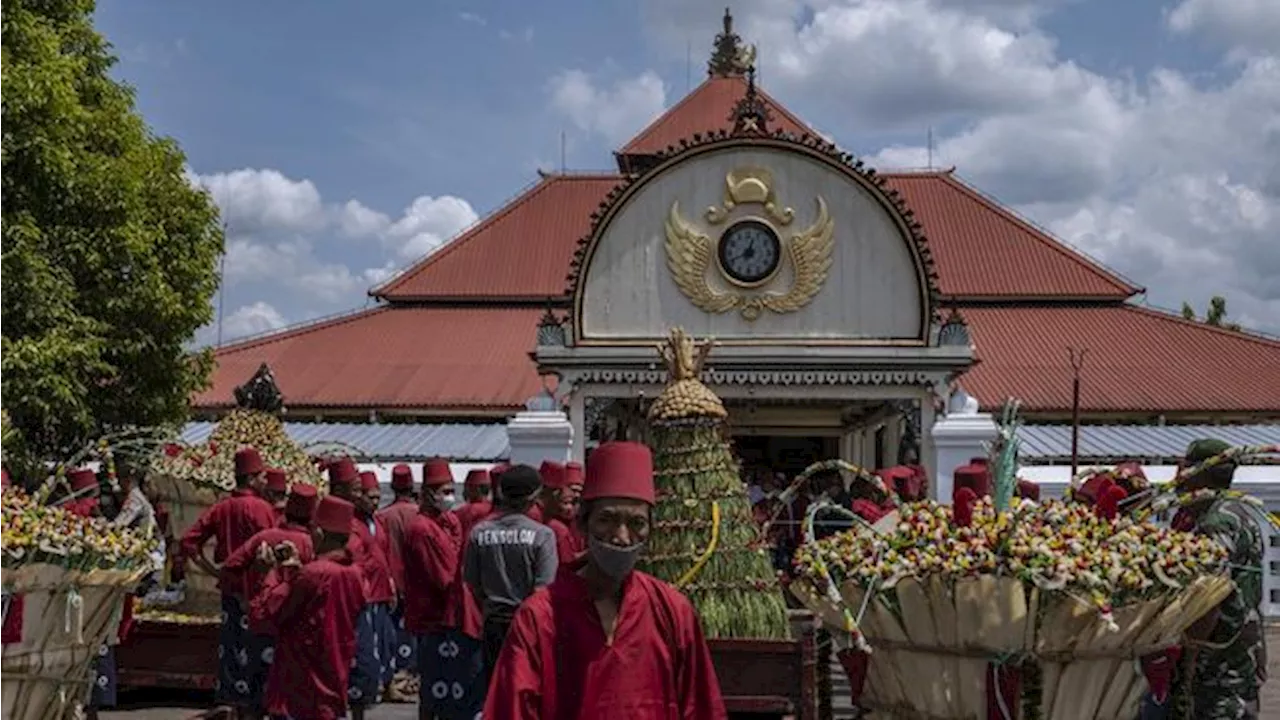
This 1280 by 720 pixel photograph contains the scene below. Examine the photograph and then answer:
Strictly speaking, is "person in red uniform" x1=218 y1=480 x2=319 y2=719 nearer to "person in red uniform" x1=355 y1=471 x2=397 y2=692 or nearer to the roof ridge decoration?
"person in red uniform" x1=355 y1=471 x2=397 y2=692

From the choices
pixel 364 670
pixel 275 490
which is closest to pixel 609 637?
pixel 364 670

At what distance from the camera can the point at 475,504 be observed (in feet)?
31.4

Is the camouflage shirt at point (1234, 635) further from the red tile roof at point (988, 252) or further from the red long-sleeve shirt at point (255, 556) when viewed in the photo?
the red tile roof at point (988, 252)

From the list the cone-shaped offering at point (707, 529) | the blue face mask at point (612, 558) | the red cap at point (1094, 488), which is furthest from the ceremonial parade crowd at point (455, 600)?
the red cap at point (1094, 488)

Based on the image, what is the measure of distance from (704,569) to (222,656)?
9.39 ft

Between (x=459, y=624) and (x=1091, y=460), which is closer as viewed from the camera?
(x=459, y=624)

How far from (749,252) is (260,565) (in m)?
11.1

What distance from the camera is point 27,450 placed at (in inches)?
591

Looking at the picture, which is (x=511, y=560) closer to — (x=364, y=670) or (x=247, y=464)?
(x=364, y=670)

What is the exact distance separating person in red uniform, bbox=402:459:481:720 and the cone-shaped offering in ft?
4.12

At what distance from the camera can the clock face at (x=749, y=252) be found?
17.5m

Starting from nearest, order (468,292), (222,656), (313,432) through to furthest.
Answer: (222,656)
(313,432)
(468,292)

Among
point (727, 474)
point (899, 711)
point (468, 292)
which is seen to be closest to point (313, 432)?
point (468, 292)

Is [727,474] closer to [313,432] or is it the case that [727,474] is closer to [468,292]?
[313,432]
